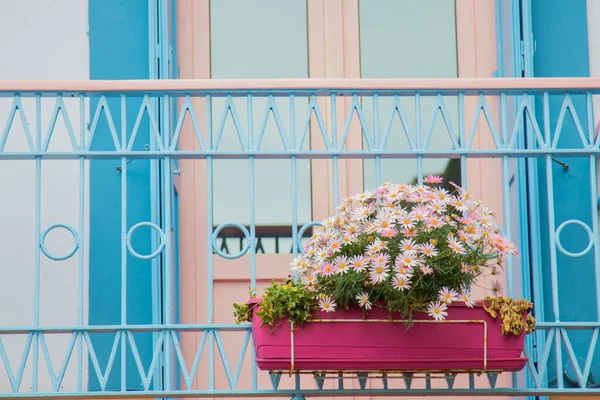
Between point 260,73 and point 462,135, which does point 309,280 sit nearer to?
point 462,135

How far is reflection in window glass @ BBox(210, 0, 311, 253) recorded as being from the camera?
15.5ft

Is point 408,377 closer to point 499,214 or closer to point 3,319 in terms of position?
point 499,214

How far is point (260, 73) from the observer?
4.83 metres

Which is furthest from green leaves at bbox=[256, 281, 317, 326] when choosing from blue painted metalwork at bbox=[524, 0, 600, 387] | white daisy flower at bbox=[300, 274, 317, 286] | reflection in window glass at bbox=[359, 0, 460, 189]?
reflection in window glass at bbox=[359, 0, 460, 189]

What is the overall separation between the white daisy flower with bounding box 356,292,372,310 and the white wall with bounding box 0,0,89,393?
1.76 meters

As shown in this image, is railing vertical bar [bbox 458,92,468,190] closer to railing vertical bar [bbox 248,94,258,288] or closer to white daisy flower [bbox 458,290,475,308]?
white daisy flower [bbox 458,290,475,308]

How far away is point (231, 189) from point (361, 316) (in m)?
1.81

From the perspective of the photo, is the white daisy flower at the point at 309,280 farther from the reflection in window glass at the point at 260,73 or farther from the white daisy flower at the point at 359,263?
the reflection in window glass at the point at 260,73

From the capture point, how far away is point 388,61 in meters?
4.82

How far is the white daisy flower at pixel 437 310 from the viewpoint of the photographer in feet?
9.73

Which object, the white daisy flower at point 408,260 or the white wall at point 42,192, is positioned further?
the white wall at point 42,192

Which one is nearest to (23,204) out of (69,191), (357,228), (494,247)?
(69,191)

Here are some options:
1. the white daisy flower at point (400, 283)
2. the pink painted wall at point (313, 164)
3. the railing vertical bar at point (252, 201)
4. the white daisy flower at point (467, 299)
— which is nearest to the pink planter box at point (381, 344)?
the white daisy flower at point (467, 299)

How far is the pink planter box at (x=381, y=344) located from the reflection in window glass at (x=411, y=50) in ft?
5.93
